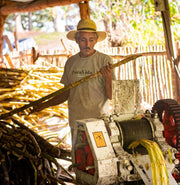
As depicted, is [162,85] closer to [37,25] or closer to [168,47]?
[168,47]

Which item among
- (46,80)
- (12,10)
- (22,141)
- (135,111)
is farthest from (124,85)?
(12,10)

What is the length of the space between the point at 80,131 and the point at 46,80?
410 cm

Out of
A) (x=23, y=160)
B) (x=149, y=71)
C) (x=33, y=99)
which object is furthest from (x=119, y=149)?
(x=149, y=71)

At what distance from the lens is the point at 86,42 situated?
370 cm

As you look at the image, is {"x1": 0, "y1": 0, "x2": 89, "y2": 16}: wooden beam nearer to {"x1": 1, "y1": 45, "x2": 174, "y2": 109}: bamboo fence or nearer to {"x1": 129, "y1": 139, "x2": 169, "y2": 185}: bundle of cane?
{"x1": 1, "y1": 45, "x2": 174, "y2": 109}: bamboo fence

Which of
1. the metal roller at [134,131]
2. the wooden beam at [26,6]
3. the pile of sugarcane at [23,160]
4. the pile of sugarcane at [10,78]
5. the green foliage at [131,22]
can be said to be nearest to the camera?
the pile of sugarcane at [23,160]

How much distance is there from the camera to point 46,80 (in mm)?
6672

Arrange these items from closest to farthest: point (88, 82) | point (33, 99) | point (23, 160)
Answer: point (23, 160)
point (88, 82)
point (33, 99)

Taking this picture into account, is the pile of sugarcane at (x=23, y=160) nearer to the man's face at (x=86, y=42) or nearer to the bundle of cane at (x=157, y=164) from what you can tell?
the bundle of cane at (x=157, y=164)

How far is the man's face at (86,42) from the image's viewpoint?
3.70 metres

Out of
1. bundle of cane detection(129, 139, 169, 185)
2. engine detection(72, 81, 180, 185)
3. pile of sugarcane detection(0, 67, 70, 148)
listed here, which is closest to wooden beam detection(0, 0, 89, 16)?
pile of sugarcane detection(0, 67, 70, 148)

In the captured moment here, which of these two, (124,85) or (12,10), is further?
(12,10)

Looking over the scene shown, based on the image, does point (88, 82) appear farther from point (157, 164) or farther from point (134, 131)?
point (157, 164)

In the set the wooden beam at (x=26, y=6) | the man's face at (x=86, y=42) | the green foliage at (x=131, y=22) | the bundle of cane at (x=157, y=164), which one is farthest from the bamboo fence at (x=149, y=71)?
the green foliage at (x=131, y=22)
